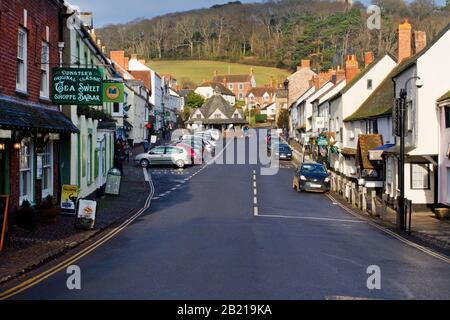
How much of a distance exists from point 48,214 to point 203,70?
475ft

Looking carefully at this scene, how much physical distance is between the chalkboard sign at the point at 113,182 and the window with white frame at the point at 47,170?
21.4ft

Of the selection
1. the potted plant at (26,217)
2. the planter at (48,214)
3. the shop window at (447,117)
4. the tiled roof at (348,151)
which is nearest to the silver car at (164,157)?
the tiled roof at (348,151)

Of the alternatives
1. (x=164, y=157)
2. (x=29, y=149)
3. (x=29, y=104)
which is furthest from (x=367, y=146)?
(x=29, y=104)

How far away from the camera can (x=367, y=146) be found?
34.7 m

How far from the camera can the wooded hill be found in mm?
137500

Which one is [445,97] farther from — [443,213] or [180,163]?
[180,163]

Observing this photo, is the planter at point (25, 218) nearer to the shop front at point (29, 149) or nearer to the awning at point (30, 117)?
the shop front at point (29, 149)

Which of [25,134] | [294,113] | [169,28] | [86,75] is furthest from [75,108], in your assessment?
[169,28]

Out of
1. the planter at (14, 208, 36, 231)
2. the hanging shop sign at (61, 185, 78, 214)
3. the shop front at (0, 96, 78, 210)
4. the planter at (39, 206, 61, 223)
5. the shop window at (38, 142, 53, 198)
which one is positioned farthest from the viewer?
the shop window at (38, 142, 53, 198)

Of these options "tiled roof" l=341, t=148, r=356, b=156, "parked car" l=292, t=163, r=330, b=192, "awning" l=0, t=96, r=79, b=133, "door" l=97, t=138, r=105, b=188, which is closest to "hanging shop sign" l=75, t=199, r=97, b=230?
"awning" l=0, t=96, r=79, b=133

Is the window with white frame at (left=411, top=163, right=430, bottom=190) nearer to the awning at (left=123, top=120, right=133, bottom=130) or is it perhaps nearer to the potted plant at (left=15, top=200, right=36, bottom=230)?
the potted plant at (left=15, top=200, right=36, bottom=230)

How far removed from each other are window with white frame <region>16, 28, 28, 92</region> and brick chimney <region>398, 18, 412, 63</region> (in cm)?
2591

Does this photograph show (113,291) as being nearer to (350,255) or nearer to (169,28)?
(350,255)
